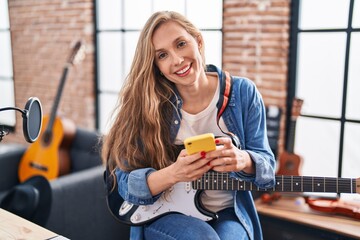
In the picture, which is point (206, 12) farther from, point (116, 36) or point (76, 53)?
point (76, 53)

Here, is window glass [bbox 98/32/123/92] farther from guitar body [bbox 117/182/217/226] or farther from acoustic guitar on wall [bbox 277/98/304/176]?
guitar body [bbox 117/182/217/226]

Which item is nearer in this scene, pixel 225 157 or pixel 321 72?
pixel 225 157

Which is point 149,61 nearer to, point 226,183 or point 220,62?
point 226,183

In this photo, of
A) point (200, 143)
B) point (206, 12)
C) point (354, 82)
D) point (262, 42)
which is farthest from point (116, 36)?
point (200, 143)

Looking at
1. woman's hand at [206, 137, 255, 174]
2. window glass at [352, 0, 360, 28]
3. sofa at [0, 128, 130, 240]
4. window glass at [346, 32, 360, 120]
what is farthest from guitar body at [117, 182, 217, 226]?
window glass at [352, 0, 360, 28]

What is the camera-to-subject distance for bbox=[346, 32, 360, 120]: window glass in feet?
7.68

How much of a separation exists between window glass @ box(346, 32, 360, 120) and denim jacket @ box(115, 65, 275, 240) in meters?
1.07

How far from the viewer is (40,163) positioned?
10.0 feet

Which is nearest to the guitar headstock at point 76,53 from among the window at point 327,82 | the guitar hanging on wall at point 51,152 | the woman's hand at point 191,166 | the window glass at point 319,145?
the guitar hanging on wall at point 51,152

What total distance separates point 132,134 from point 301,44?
4.74 feet

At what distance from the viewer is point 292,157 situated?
2299 mm

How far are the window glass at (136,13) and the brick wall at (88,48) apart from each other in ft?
1.24

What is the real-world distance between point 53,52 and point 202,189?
2.92 meters

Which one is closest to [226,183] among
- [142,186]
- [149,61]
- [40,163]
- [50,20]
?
[142,186]
